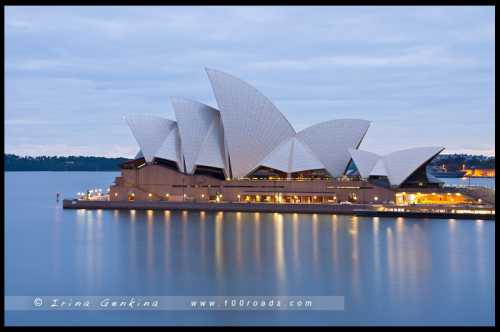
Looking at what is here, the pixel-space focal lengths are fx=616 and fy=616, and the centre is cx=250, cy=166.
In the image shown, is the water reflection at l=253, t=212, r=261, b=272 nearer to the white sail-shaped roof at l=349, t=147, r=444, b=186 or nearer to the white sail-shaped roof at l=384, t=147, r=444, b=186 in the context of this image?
the white sail-shaped roof at l=349, t=147, r=444, b=186

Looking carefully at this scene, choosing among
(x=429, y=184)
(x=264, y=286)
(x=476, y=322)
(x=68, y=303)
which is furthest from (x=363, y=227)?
(x=68, y=303)

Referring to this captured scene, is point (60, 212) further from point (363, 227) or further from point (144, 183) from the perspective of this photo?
point (363, 227)

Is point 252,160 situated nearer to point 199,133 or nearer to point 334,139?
point 199,133

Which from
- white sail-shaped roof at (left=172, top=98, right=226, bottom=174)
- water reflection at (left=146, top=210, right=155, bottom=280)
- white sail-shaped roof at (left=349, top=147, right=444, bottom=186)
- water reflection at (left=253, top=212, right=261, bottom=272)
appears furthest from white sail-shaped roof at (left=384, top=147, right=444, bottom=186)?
water reflection at (left=146, top=210, right=155, bottom=280)

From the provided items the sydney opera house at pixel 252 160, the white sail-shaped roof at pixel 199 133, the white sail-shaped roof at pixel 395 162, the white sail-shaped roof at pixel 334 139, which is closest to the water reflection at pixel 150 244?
the sydney opera house at pixel 252 160

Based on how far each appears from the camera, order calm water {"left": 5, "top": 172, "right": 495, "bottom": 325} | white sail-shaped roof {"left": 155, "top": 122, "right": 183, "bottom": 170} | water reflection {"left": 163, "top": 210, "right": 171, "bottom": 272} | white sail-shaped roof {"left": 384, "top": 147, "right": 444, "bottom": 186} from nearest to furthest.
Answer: calm water {"left": 5, "top": 172, "right": 495, "bottom": 325}, water reflection {"left": 163, "top": 210, "right": 171, "bottom": 272}, white sail-shaped roof {"left": 384, "top": 147, "right": 444, "bottom": 186}, white sail-shaped roof {"left": 155, "top": 122, "right": 183, "bottom": 170}
